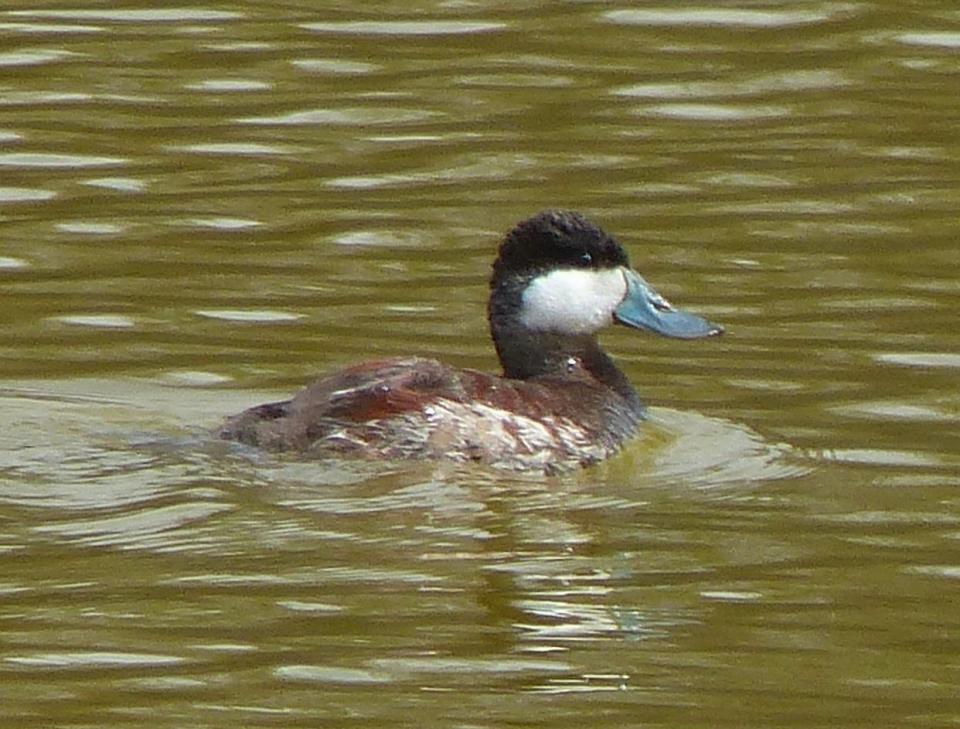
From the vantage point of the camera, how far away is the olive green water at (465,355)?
20.8ft

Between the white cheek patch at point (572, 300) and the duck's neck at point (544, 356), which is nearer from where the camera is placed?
the white cheek patch at point (572, 300)

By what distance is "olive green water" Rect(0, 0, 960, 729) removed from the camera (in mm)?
6348

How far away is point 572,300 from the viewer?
9.13 metres

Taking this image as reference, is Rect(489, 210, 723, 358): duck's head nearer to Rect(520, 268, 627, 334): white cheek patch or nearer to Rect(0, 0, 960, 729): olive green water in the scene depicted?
Rect(520, 268, 627, 334): white cheek patch

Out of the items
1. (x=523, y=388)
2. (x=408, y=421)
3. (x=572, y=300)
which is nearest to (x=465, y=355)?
(x=572, y=300)

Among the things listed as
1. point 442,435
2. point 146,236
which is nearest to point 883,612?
point 442,435

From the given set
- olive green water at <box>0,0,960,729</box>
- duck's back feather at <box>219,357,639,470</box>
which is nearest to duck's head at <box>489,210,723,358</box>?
olive green water at <box>0,0,960,729</box>

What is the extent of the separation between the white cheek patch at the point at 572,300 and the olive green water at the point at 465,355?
370 millimetres

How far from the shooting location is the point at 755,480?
8203 millimetres

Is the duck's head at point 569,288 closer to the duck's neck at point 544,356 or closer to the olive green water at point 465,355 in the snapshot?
the duck's neck at point 544,356

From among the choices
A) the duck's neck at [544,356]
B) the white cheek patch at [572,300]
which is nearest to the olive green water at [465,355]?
the duck's neck at [544,356]

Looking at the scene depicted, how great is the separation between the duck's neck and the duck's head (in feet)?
0.04

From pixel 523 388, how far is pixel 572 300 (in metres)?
0.49

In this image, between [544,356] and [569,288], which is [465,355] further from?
[569,288]
